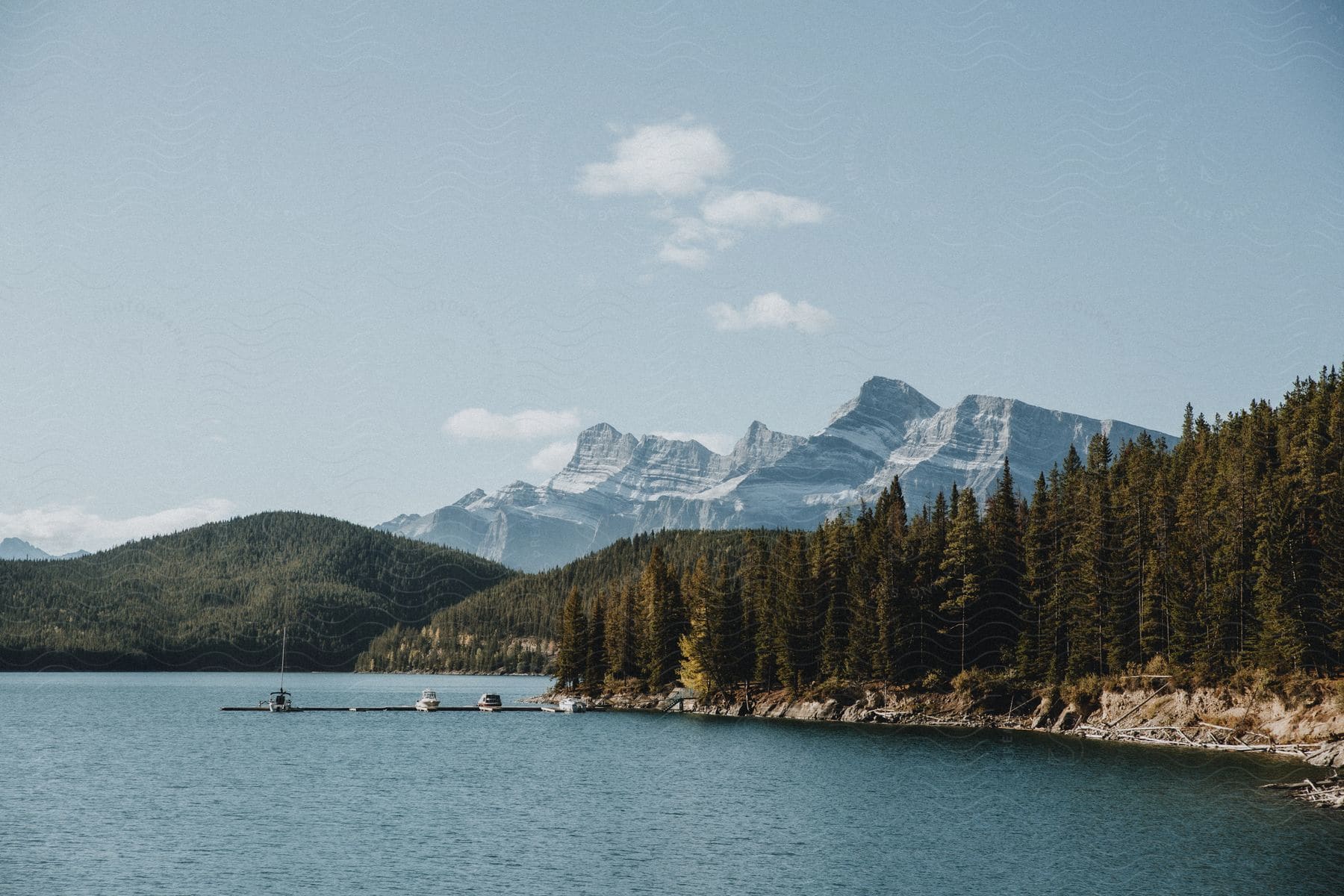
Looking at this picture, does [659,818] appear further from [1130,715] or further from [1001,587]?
[1001,587]

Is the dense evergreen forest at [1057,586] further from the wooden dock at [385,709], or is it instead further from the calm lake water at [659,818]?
the calm lake water at [659,818]

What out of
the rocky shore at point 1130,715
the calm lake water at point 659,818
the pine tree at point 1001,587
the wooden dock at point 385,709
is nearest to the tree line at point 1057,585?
the pine tree at point 1001,587

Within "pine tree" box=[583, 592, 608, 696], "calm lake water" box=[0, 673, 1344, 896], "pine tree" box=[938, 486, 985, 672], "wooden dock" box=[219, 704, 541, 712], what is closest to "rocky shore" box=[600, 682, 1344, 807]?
"calm lake water" box=[0, 673, 1344, 896]

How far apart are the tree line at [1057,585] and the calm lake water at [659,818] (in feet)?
49.4

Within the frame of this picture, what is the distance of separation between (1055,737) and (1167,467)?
4314cm

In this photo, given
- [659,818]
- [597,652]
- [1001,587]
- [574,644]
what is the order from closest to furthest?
[659,818], [1001,587], [574,644], [597,652]

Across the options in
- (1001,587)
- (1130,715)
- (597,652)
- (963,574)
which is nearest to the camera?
(1130,715)

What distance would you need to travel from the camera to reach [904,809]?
224ft

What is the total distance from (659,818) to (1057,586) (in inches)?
2693

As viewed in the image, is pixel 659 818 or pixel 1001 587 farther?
pixel 1001 587

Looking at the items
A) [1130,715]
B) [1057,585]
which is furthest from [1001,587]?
[1130,715]

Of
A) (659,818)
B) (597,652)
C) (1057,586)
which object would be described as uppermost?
(1057,586)

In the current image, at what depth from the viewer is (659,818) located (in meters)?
65.3

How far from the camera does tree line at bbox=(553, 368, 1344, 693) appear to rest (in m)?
99.4
